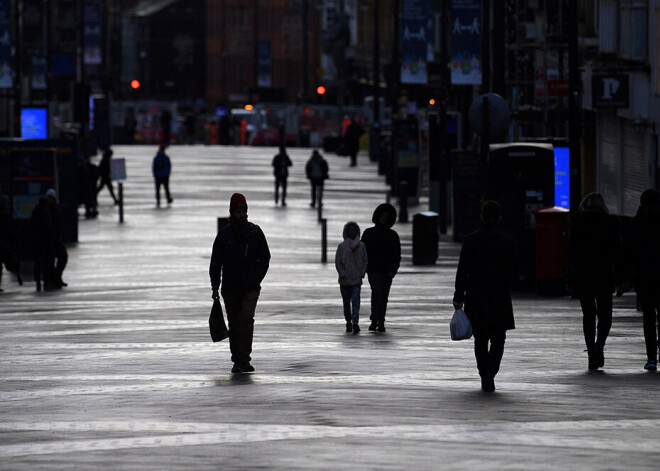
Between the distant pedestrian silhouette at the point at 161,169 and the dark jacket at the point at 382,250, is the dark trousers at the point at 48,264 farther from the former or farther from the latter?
the distant pedestrian silhouette at the point at 161,169

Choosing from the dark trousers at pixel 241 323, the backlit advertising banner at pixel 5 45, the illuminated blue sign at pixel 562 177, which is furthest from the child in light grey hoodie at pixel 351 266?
the backlit advertising banner at pixel 5 45

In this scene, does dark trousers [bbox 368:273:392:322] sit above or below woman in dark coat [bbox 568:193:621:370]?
below

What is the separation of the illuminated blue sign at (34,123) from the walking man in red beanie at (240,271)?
32554 millimetres

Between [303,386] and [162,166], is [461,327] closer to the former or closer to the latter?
[303,386]

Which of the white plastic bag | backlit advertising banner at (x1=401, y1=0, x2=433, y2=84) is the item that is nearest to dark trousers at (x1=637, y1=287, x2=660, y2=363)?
the white plastic bag

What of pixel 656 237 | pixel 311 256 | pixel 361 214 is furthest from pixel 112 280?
pixel 361 214

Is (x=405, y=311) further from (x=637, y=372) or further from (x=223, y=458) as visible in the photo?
(x=223, y=458)

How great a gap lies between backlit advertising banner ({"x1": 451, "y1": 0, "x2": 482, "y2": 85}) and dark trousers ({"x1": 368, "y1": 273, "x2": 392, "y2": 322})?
59.5ft

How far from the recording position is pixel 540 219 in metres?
24.9

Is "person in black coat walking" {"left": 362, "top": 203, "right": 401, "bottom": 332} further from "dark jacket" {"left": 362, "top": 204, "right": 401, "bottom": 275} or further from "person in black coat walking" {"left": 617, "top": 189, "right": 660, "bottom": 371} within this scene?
"person in black coat walking" {"left": 617, "top": 189, "right": 660, "bottom": 371}

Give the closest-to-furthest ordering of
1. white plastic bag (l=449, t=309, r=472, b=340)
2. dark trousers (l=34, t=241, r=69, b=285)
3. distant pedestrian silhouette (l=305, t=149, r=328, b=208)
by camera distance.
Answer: white plastic bag (l=449, t=309, r=472, b=340) → dark trousers (l=34, t=241, r=69, b=285) → distant pedestrian silhouette (l=305, t=149, r=328, b=208)

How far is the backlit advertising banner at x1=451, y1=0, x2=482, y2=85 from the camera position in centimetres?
3753

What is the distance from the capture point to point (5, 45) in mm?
47469

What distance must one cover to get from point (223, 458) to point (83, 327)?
33.1 feet
